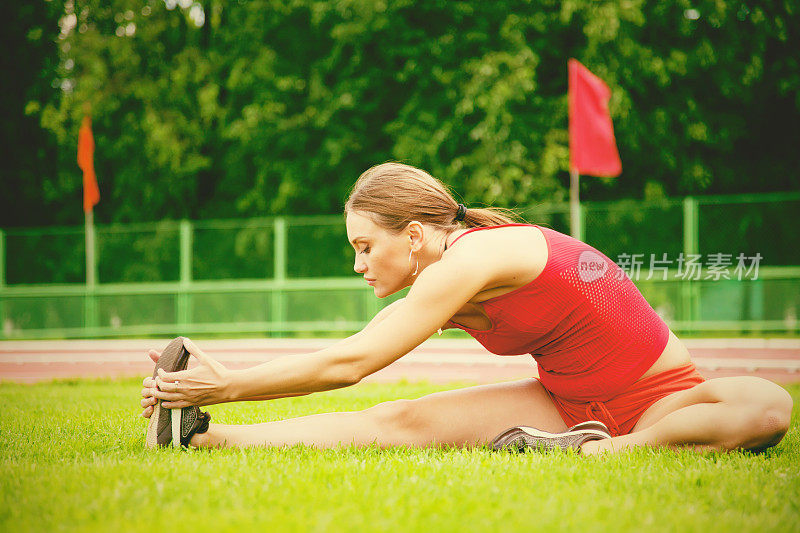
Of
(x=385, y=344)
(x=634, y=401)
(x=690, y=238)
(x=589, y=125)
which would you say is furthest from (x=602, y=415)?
(x=690, y=238)

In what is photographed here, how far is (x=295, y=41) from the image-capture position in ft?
64.5

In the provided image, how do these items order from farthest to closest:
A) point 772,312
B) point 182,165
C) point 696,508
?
point 182,165
point 772,312
point 696,508

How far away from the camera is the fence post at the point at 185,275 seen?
16359 mm

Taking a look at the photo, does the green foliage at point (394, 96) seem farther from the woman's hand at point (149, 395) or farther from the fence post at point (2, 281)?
the woman's hand at point (149, 395)

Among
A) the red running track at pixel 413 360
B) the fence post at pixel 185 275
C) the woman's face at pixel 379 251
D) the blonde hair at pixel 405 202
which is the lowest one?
the red running track at pixel 413 360

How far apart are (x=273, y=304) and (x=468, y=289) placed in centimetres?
1366

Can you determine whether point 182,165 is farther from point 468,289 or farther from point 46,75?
point 468,289

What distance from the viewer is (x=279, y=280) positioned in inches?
646

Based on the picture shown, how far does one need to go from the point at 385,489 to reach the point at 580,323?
44.2 inches

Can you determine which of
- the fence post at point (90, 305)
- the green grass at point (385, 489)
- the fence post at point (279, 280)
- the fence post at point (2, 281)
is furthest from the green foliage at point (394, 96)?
the green grass at point (385, 489)

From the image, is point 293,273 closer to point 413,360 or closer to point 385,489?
point 413,360

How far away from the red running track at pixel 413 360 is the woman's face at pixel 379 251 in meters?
4.63

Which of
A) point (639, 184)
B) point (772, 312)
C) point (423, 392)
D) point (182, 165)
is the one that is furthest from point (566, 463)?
point (182, 165)

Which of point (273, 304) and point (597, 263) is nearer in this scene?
point (597, 263)
